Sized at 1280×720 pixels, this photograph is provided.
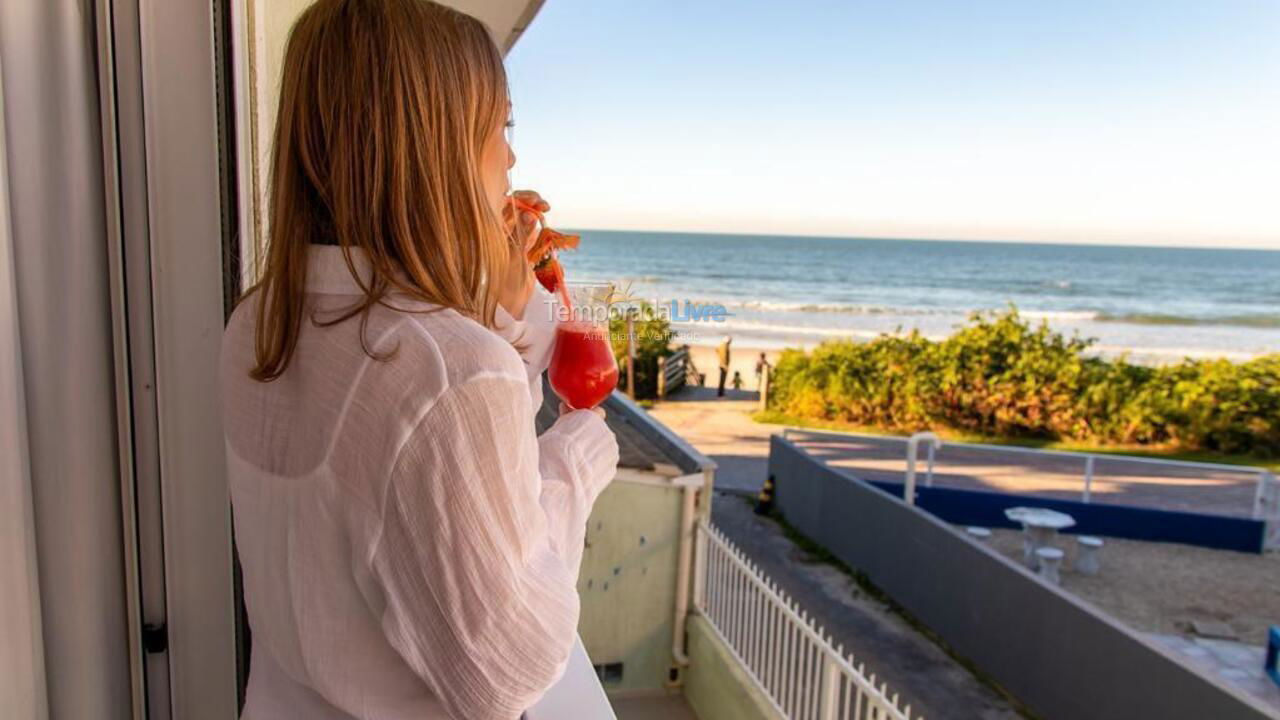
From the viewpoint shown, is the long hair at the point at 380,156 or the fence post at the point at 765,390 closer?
the long hair at the point at 380,156

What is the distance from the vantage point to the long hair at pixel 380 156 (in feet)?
2.01

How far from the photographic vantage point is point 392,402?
1.84ft

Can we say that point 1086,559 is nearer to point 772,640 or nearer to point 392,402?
point 772,640

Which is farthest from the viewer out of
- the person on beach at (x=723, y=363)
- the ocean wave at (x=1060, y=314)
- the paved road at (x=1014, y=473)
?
the ocean wave at (x=1060, y=314)

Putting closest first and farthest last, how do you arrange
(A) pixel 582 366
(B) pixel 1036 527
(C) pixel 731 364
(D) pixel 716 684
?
(A) pixel 582 366 → (D) pixel 716 684 → (B) pixel 1036 527 → (C) pixel 731 364

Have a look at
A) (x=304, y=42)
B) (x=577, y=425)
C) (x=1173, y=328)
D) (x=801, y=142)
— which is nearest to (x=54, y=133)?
(x=304, y=42)

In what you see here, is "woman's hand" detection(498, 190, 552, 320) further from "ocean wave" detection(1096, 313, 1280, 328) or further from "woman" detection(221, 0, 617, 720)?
"ocean wave" detection(1096, 313, 1280, 328)

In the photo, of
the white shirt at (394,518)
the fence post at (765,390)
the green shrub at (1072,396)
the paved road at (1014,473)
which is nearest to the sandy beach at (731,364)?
the fence post at (765,390)

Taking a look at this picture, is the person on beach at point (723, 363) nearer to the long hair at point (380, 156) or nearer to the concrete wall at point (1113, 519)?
the concrete wall at point (1113, 519)

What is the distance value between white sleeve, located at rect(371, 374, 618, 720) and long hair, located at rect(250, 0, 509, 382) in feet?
0.34

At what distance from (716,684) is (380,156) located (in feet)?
13.4

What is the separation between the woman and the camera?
56 centimetres

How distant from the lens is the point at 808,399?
43.3 feet

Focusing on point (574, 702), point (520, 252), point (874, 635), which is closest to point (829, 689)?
point (574, 702)
